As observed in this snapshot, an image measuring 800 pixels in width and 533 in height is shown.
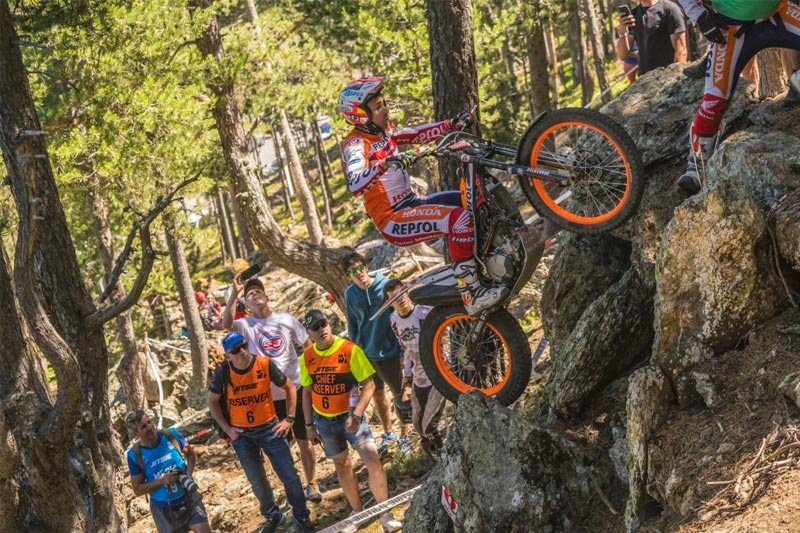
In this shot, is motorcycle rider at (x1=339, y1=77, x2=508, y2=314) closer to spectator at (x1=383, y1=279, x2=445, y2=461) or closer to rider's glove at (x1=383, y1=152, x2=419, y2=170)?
rider's glove at (x1=383, y1=152, x2=419, y2=170)

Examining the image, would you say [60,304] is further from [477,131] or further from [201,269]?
[201,269]

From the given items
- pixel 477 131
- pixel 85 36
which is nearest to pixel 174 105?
pixel 85 36

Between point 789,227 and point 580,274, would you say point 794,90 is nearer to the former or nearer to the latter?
point 789,227

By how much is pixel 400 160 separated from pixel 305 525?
442 centimetres

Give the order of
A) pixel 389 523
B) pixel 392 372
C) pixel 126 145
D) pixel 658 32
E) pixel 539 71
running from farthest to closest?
pixel 539 71 → pixel 126 145 → pixel 392 372 → pixel 658 32 → pixel 389 523

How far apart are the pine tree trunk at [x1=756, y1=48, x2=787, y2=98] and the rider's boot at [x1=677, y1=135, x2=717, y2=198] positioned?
1695 millimetres

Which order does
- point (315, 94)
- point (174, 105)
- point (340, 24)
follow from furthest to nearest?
point (340, 24)
point (315, 94)
point (174, 105)

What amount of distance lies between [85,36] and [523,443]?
9.67m

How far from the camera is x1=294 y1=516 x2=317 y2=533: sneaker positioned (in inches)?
339

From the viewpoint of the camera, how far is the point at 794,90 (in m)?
6.20

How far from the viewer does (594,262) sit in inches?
284

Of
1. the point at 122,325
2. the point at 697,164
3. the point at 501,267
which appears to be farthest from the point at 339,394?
the point at 122,325

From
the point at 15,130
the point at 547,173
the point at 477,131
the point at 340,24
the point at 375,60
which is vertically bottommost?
the point at 547,173

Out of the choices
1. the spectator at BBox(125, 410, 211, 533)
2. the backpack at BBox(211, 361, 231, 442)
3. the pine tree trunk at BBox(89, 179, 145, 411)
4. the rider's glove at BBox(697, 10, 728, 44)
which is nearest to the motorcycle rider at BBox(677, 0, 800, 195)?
the rider's glove at BBox(697, 10, 728, 44)
